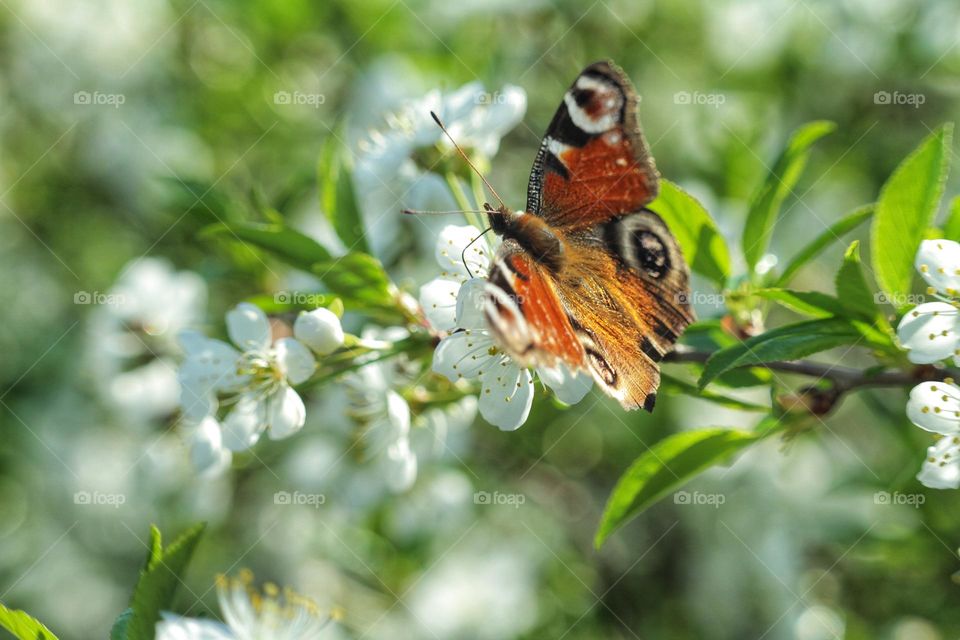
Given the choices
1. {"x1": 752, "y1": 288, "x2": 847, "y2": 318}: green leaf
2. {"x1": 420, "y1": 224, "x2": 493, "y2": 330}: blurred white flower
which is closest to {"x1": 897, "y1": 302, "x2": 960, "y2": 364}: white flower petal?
{"x1": 752, "y1": 288, "x2": 847, "y2": 318}: green leaf

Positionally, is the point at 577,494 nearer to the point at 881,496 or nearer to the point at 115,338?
the point at 881,496

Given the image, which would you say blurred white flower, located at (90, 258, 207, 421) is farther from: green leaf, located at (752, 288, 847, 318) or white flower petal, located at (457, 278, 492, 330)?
green leaf, located at (752, 288, 847, 318)

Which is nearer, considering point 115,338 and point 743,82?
point 115,338

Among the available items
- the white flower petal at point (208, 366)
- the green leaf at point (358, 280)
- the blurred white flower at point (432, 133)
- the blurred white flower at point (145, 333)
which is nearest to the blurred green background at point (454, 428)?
the blurred white flower at point (145, 333)

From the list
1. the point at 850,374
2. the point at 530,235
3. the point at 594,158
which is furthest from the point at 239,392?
the point at 850,374

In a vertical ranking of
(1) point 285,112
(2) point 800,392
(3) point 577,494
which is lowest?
(3) point 577,494

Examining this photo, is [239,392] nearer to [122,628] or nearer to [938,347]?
[122,628]

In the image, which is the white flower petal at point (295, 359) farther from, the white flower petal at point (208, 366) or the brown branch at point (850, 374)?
the brown branch at point (850, 374)

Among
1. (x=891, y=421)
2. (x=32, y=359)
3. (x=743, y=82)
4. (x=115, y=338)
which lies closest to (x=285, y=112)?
(x=115, y=338)
